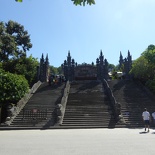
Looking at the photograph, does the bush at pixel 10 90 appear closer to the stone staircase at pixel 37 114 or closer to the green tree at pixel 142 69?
the stone staircase at pixel 37 114

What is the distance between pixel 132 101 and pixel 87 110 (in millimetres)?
6474

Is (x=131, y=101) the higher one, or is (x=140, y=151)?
(x=131, y=101)

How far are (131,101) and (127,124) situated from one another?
752 centimetres

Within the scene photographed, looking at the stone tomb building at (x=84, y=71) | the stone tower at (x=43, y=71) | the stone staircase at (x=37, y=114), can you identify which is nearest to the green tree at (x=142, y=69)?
the stone tomb building at (x=84, y=71)

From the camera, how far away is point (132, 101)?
25.5m

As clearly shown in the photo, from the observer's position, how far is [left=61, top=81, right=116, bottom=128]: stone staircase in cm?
1853

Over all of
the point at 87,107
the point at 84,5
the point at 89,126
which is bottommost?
the point at 89,126

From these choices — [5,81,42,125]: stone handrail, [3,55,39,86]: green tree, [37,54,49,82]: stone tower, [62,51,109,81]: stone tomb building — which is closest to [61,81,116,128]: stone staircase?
[5,81,42,125]: stone handrail

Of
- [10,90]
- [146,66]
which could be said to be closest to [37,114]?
[10,90]

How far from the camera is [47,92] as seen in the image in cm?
2978

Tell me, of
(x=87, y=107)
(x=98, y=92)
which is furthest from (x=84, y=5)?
(x=98, y=92)

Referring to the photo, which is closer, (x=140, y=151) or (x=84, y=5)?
(x=84, y=5)

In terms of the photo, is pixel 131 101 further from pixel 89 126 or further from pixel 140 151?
pixel 140 151

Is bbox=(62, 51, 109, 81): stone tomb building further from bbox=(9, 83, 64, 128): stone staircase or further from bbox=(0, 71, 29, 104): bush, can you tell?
bbox=(0, 71, 29, 104): bush
